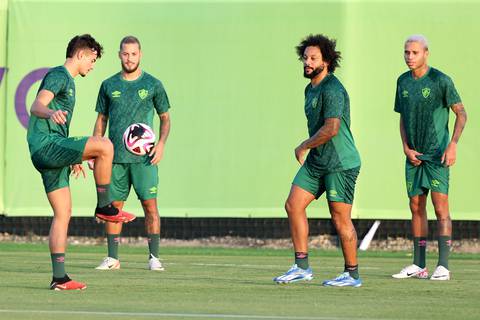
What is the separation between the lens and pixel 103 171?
10.8 m

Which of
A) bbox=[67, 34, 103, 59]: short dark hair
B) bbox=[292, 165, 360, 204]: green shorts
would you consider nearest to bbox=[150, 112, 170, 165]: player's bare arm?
bbox=[292, 165, 360, 204]: green shorts

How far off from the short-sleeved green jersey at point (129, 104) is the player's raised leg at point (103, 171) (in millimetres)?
→ 3047

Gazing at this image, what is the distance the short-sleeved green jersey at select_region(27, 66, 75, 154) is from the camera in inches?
425

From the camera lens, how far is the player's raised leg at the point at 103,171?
10641 millimetres

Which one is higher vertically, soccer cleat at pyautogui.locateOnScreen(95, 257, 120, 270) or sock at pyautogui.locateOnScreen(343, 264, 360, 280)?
sock at pyautogui.locateOnScreen(343, 264, 360, 280)

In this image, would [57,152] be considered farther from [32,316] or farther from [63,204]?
[32,316]

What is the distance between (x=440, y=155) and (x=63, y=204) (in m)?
3.94

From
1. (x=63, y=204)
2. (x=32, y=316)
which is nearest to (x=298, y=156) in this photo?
(x=63, y=204)

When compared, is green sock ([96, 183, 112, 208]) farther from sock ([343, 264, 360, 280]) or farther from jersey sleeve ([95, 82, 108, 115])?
jersey sleeve ([95, 82, 108, 115])

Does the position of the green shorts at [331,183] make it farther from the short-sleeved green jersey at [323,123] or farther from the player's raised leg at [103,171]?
the player's raised leg at [103,171]

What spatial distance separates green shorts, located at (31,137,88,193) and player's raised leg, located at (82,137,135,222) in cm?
6

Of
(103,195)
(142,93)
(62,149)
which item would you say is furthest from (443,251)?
(62,149)

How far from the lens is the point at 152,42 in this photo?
705 inches

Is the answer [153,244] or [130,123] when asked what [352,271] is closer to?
[153,244]
